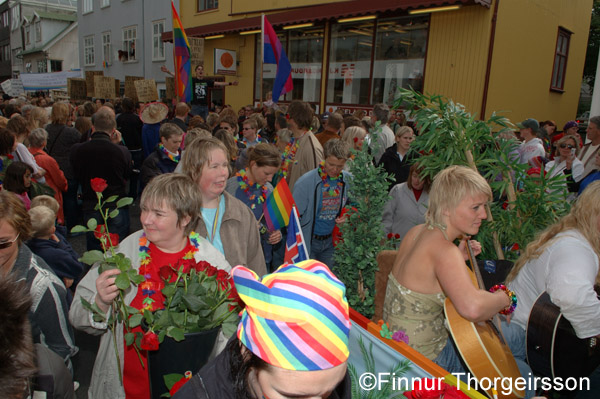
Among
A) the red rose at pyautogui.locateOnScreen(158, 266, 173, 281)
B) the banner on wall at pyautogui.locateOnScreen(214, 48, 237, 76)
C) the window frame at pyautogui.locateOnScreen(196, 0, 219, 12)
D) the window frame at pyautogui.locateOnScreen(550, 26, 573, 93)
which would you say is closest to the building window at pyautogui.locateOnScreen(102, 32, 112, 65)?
the window frame at pyautogui.locateOnScreen(196, 0, 219, 12)

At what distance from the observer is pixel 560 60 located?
1460cm

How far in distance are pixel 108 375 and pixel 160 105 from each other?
6.51 meters

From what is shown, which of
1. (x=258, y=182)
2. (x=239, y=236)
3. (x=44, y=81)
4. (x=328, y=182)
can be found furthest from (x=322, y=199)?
(x=44, y=81)

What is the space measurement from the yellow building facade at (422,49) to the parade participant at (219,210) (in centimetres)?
800

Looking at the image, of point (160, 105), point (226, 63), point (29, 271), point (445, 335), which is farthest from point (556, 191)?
point (226, 63)

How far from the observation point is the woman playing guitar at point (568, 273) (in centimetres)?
228

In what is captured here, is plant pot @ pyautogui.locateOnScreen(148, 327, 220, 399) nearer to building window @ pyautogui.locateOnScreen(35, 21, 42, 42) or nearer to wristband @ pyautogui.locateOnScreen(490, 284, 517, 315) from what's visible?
wristband @ pyautogui.locateOnScreen(490, 284, 517, 315)

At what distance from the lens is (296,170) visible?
5418mm

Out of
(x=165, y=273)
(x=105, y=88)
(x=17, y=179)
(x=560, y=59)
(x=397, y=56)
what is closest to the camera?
(x=165, y=273)

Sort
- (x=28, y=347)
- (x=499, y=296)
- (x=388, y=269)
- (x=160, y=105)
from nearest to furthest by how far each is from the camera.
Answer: (x=28, y=347), (x=499, y=296), (x=388, y=269), (x=160, y=105)

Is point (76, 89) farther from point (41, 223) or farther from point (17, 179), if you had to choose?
point (41, 223)

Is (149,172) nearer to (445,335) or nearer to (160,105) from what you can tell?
(160,105)

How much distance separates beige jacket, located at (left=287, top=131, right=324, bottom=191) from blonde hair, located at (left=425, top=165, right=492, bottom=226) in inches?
115

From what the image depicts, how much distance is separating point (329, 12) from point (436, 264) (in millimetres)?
12037
